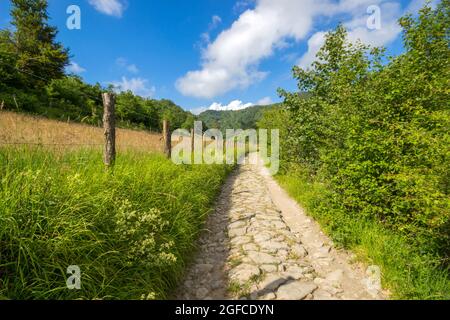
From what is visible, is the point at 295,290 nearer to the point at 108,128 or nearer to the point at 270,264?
the point at 270,264

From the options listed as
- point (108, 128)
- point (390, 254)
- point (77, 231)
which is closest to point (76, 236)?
point (77, 231)

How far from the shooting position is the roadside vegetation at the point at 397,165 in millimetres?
3037

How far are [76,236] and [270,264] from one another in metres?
2.68

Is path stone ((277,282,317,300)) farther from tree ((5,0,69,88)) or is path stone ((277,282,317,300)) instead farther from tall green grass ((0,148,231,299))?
tree ((5,0,69,88))

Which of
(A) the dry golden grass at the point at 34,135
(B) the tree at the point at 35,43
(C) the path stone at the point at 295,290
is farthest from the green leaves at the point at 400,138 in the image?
(B) the tree at the point at 35,43

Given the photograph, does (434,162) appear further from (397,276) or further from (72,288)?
(72,288)

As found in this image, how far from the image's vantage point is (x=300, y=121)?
7250 millimetres

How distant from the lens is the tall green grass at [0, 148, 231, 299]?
6.68 feet

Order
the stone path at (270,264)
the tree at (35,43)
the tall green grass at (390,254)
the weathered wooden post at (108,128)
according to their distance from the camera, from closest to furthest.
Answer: the tall green grass at (390,254)
the stone path at (270,264)
the weathered wooden post at (108,128)
the tree at (35,43)

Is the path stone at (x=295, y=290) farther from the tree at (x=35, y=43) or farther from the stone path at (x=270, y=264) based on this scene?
the tree at (x=35, y=43)

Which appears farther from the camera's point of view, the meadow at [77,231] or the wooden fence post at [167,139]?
the wooden fence post at [167,139]

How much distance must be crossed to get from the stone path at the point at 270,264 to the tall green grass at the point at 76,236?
18.1 inches
